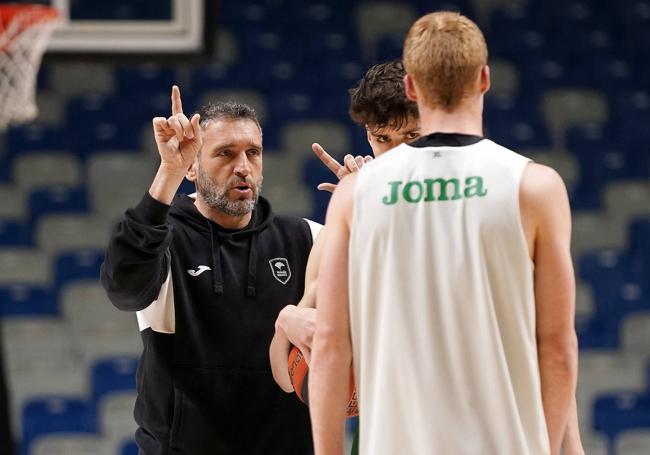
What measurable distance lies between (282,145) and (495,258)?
7166mm

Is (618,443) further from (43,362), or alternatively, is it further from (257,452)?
(257,452)

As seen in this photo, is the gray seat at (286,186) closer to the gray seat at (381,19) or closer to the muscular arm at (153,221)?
the gray seat at (381,19)

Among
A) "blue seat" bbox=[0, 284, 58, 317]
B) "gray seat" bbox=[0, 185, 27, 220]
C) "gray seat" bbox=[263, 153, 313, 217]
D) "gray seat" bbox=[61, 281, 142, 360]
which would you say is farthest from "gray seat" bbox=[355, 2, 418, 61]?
"blue seat" bbox=[0, 284, 58, 317]

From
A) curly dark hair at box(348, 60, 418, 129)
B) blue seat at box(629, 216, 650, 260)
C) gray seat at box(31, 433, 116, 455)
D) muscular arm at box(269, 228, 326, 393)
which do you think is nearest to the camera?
muscular arm at box(269, 228, 326, 393)

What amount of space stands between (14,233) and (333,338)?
20.9 ft

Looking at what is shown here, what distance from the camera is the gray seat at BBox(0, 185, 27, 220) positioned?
8.84 metres

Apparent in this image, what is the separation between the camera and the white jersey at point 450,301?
102 inches

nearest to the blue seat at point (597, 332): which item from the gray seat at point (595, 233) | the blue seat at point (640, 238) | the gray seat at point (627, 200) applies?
the gray seat at point (595, 233)

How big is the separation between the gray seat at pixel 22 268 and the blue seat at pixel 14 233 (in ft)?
0.50

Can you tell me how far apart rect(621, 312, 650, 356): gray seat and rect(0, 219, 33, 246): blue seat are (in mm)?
4665

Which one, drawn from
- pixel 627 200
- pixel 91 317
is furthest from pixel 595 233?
pixel 91 317

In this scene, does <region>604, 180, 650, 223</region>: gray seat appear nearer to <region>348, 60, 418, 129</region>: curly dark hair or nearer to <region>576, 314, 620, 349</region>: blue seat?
<region>576, 314, 620, 349</region>: blue seat

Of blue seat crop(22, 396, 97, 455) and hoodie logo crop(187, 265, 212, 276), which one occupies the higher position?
hoodie logo crop(187, 265, 212, 276)

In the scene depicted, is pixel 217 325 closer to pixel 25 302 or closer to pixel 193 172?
pixel 193 172
